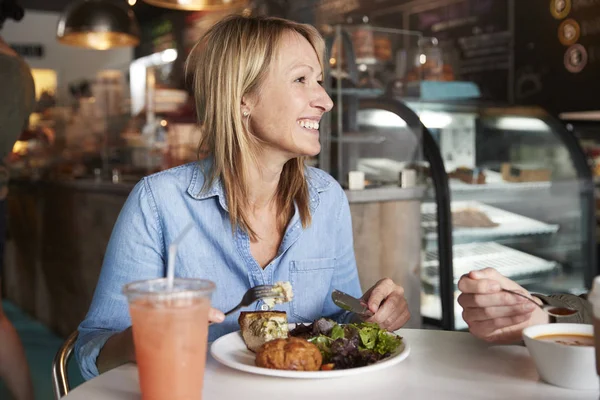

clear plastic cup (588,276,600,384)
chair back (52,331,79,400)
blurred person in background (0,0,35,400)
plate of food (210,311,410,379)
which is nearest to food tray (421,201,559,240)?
blurred person in background (0,0,35,400)

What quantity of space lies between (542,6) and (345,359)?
15.2 feet

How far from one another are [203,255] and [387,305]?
1.52 feet

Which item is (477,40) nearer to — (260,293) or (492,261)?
(492,261)

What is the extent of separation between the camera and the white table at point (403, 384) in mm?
1027

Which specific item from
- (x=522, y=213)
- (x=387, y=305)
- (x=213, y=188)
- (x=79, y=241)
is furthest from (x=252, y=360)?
(x=79, y=241)

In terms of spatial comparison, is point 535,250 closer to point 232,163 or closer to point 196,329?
point 232,163

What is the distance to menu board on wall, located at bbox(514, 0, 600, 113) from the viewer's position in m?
4.71

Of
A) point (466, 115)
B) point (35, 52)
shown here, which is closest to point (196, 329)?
point (466, 115)

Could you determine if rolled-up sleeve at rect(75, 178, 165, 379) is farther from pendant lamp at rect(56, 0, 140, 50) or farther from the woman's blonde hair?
pendant lamp at rect(56, 0, 140, 50)

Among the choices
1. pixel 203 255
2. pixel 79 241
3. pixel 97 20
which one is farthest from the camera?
pixel 97 20

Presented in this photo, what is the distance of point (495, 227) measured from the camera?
3.54 meters

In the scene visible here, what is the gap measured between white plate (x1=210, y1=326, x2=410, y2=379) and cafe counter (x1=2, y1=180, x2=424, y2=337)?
2112 millimetres

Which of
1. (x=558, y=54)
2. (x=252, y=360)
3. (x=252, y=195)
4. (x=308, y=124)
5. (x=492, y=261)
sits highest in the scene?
(x=558, y=54)

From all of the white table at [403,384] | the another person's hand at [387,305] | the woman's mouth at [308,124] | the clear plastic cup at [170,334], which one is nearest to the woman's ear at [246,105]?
the woman's mouth at [308,124]
